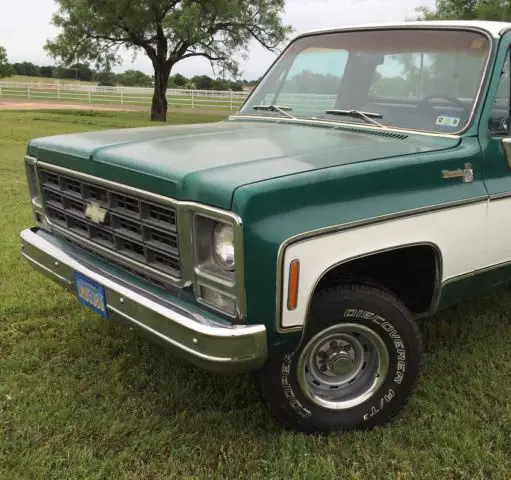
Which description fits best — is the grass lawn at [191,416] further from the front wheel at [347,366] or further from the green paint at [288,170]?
the green paint at [288,170]

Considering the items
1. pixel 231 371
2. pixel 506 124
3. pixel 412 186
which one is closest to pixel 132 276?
pixel 231 371

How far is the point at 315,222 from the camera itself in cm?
238

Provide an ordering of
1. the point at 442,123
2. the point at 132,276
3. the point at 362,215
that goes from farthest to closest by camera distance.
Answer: the point at 442,123 < the point at 132,276 < the point at 362,215

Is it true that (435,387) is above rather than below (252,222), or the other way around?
below

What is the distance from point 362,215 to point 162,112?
73.6ft

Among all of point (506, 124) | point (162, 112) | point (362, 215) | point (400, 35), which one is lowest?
point (162, 112)

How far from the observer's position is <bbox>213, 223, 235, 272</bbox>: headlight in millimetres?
2357

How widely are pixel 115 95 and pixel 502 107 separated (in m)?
33.2

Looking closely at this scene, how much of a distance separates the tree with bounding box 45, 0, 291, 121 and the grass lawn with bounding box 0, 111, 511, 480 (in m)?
19.5

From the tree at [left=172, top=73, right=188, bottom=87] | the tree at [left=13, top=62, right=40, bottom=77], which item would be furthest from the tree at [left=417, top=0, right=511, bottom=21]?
the tree at [left=13, top=62, right=40, bottom=77]

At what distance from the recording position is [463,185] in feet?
9.67

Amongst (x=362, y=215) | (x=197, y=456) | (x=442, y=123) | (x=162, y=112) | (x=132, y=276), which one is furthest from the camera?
(x=162, y=112)

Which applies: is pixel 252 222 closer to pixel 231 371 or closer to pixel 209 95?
pixel 231 371

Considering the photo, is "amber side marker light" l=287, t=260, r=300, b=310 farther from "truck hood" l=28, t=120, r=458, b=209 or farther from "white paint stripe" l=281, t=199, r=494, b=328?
"truck hood" l=28, t=120, r=458, b=209
